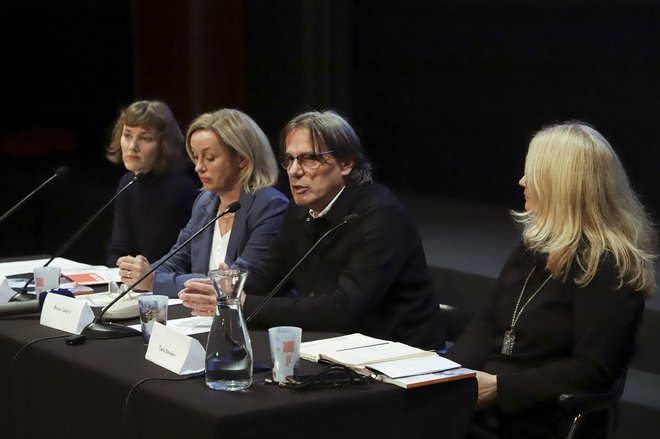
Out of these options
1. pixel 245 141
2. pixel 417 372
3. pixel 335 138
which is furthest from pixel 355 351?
pixel 245 141

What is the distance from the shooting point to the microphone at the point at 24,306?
2.87m

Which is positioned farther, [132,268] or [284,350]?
[132,268]

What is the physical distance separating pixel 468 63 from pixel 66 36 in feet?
10.9

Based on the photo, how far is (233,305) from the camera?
2.10 metres

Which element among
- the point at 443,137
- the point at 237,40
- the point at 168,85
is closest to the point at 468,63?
the point at 443,137

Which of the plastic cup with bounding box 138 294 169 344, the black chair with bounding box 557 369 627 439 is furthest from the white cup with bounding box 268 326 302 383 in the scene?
the black chair with bounding box 557 369 627 439

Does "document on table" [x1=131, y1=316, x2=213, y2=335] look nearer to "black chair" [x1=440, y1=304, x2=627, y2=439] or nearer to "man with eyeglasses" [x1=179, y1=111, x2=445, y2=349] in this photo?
"man with eyeglasses" [x1=179, y1=111, x2=445, y2=349]

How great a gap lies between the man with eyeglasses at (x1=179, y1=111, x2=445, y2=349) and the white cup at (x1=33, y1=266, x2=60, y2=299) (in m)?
0.49

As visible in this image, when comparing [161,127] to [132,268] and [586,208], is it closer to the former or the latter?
[132,268]

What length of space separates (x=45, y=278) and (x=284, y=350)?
1.23 m

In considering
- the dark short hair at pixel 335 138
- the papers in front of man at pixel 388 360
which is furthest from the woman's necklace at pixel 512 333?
the dark short hair at pixel 335 138

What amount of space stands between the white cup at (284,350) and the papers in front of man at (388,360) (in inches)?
6.0

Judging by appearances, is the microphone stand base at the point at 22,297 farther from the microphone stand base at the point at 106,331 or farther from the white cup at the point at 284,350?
the white cup at the point at 284,350

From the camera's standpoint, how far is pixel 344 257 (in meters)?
3.01
